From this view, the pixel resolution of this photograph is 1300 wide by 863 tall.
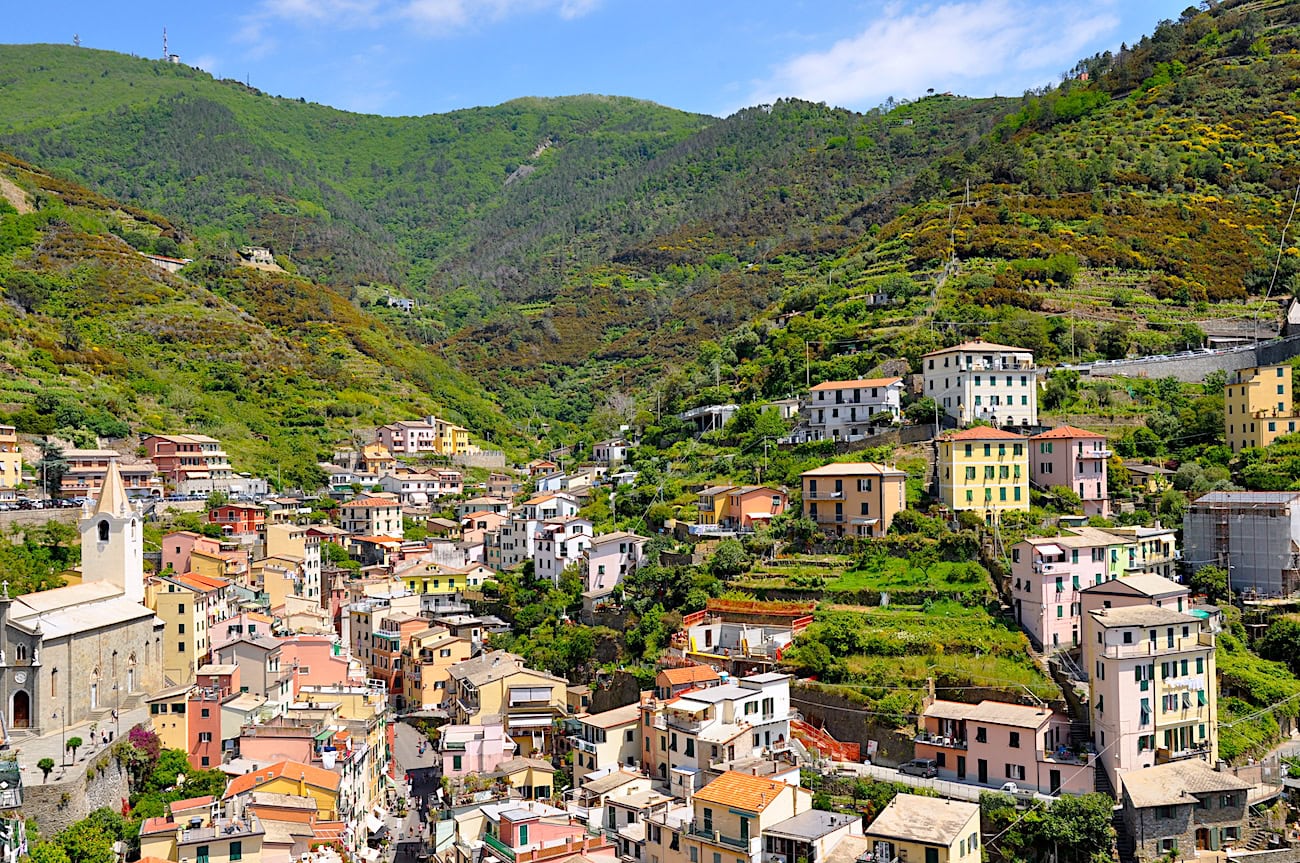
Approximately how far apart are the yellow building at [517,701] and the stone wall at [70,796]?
1330 cm

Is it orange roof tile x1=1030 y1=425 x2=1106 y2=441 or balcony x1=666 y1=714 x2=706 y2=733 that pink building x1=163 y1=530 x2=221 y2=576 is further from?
orange roof tile x1=1030 y1=425 x2=1106 y2=441

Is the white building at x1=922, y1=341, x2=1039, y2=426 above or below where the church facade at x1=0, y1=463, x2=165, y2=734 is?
above

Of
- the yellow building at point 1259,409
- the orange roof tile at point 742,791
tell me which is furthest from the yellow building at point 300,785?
the yellow building at point 1259,409

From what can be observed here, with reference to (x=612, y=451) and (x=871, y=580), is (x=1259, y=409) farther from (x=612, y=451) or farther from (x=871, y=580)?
(x=612, y=451)

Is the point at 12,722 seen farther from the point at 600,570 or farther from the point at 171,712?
the point at 600,570

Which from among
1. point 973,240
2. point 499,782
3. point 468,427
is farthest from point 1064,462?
point 468,427

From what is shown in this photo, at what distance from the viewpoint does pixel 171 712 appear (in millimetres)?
37812

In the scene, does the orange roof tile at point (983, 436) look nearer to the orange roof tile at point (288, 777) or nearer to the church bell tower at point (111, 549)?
the orange roof tile at point (288, 777)

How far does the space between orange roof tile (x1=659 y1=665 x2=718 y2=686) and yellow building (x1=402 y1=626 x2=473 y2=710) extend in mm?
13159

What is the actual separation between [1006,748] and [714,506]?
815 inches

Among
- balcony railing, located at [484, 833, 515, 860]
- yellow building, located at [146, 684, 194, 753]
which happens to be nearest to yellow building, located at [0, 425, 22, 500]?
yellow building, located at [146, 684, 194, 753]

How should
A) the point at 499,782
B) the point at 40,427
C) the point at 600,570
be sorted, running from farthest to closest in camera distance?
the point at 40,427
the point at 600,570
the point at 499,782

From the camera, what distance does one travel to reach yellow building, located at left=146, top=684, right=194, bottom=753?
123 ft

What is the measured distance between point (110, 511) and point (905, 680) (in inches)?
1101
